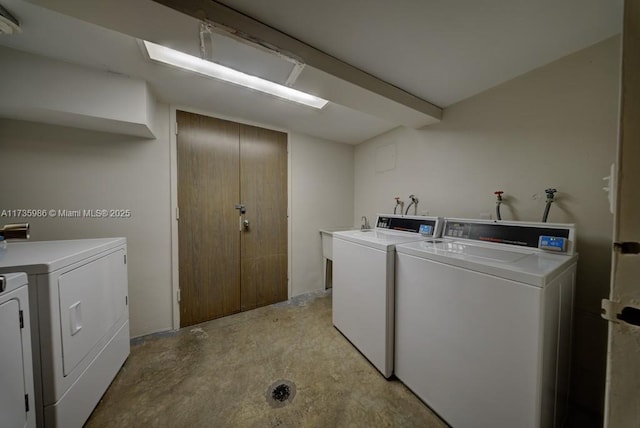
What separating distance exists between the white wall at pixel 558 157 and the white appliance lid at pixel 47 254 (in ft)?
8.83

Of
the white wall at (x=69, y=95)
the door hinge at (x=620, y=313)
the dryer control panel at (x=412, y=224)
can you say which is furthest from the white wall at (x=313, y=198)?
the door hinge at (x=620, y=313)

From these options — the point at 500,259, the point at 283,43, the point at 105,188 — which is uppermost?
the point at 283,43

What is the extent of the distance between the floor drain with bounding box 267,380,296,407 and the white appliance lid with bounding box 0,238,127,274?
1.38 meters

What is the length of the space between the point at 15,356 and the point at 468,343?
2.01 m

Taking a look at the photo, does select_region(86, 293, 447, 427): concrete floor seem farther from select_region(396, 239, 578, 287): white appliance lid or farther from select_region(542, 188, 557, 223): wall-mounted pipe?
select_region(542, 188, 557, 223): wall-mounted pipe

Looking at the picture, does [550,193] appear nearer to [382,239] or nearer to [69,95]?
[382,239]

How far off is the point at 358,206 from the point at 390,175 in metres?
0.74

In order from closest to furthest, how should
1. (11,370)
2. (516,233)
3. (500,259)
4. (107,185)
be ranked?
(11,370), (500,259), (516,233), (107,185)

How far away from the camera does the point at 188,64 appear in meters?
1.45

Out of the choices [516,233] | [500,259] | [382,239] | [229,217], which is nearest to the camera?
[500,259]

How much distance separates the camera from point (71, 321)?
1.09 meters

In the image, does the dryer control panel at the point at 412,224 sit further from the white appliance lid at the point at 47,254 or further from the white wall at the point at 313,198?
the white appliance lid at the point at 47,254

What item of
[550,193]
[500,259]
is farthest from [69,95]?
[550,193]

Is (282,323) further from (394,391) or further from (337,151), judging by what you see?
(337,151)
